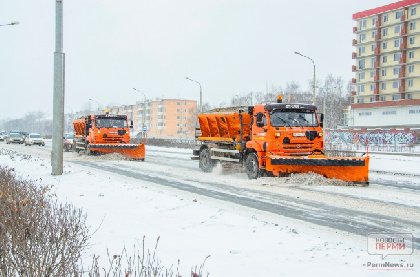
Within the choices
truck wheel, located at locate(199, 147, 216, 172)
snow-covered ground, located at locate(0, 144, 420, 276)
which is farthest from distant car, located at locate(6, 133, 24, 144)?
snow-covered ground, located at locate(0, 144, 420, 276)

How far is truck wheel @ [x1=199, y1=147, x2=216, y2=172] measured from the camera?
17.2m

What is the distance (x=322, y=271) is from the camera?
15.6 feet

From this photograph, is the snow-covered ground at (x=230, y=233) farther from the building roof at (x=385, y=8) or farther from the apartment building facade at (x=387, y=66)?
the building roof at (x=385, y=8)

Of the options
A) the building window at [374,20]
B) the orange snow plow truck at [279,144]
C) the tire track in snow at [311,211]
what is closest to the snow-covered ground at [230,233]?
the tire track in snow at [311,211]

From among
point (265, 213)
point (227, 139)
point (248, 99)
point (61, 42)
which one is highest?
point (248, 99)

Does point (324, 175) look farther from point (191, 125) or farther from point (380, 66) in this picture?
point (191, 125)

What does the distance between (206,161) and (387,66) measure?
205 ft

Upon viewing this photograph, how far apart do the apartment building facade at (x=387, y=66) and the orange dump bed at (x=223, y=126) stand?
178 feet

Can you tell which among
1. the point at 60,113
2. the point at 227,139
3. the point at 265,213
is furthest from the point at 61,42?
the point at 265,213

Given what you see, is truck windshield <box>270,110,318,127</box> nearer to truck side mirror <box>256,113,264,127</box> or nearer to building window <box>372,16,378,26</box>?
truck side mirror <box>256,113,264,127</box>

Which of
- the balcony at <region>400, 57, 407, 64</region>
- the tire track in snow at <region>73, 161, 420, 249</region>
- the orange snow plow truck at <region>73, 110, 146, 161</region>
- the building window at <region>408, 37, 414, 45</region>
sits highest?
the building window at <region>408, 37, 414, 45</region>

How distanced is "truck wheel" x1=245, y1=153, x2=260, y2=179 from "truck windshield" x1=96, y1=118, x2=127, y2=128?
1278 cm

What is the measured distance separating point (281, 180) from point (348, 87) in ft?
371

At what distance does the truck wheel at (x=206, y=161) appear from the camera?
1722 centimetres
